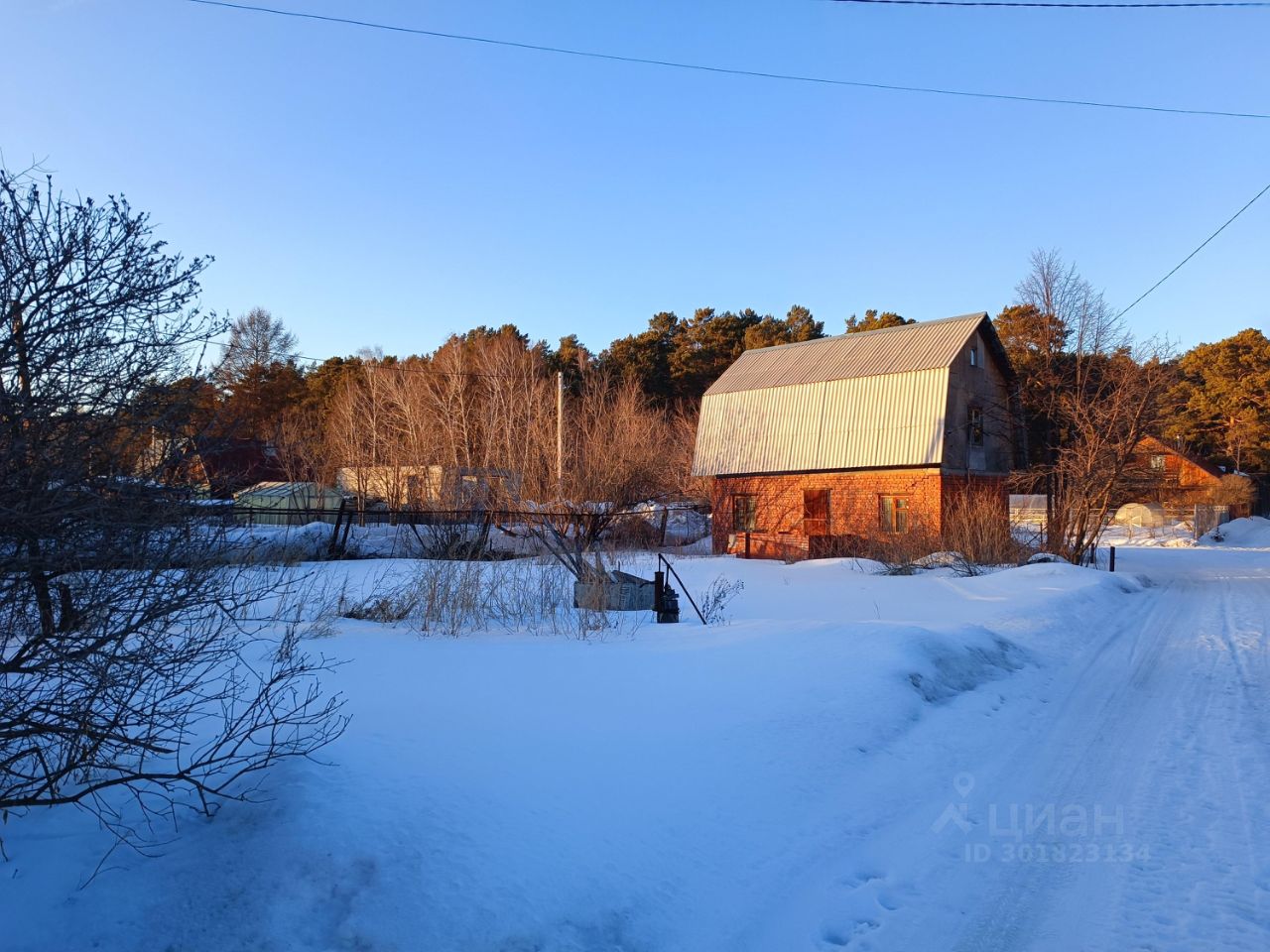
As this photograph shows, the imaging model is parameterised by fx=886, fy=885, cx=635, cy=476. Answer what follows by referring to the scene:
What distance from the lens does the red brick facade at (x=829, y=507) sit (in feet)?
91.9

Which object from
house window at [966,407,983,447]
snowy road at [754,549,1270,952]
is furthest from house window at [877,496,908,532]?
snowy road at [754,549,1270,952]

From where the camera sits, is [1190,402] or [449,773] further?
[1190,402]

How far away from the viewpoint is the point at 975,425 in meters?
29.9

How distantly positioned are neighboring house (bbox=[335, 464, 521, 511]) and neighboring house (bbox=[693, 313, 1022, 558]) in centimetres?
953

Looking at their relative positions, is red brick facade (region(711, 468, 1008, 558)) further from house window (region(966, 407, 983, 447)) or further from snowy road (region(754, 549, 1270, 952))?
snowy road (region(754, 549, 1270, 952))

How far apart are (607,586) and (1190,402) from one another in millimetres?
58409

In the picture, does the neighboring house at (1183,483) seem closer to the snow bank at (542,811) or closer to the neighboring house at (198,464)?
the snow bank at (542,811)

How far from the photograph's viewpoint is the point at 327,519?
96.8 ft

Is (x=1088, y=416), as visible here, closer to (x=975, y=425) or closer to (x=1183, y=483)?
(x=975, y=425)

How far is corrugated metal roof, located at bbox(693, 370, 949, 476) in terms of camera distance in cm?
2811

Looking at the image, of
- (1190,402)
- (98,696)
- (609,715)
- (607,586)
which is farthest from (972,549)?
(1190,402)

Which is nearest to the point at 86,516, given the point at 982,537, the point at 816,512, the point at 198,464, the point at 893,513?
the point at 198,464

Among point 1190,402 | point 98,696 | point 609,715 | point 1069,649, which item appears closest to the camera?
point 98,696

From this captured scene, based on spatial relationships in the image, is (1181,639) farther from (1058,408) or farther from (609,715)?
(1058,408)
